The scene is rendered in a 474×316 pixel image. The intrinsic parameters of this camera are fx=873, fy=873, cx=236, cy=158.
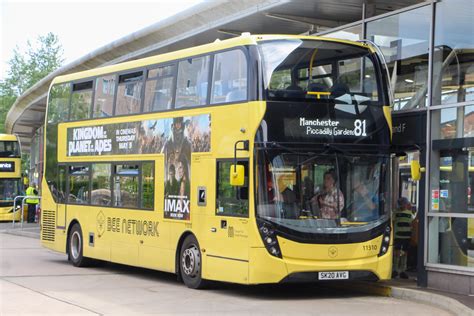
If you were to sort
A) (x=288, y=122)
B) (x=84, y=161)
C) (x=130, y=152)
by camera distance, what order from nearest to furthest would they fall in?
(x=288, y=122) < (x=130, y=152) < (x=84, y=161)

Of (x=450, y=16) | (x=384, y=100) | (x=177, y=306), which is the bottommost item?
(x=177, y=306)

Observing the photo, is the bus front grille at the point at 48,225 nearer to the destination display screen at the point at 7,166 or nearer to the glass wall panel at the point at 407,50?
the glass wall panel at the point at 407,50

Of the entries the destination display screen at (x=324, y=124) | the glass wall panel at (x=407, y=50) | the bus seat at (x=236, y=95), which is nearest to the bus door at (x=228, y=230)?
the destination display screen at (x=324, y=124)

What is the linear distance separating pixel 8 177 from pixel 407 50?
3089 cm

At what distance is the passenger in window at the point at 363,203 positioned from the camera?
44.1 feet

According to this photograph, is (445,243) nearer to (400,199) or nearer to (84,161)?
(400,199)

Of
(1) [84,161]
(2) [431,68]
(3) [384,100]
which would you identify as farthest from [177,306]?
(1) [84,161]

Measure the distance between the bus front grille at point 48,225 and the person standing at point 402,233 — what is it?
811 centimetres

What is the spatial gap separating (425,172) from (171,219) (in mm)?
4411

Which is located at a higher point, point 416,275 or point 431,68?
point 431,68

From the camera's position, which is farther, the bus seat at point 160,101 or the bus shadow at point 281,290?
the bus seat at point 160,101

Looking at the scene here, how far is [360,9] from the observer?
56.1ft

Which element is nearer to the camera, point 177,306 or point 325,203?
point 177,306

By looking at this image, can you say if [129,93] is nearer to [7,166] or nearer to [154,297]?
[154,297]
